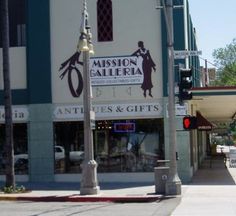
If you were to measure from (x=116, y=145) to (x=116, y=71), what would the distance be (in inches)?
118

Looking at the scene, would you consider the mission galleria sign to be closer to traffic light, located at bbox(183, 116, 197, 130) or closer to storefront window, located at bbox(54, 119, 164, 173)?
storefront window, located at bbox(54, 119, 164, 173)

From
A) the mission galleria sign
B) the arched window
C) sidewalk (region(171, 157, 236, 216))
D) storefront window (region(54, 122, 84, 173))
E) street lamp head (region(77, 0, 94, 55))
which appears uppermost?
the arched window

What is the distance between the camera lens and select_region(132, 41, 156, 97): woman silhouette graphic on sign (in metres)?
23.7

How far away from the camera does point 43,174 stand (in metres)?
24.7

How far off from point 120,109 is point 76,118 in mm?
1894

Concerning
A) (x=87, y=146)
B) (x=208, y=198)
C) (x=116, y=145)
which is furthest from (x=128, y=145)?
(x=208, y=198)

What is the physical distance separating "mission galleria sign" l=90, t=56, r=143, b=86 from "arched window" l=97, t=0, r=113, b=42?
→ 3.08ft

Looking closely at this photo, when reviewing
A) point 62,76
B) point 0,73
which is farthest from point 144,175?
point 0,73

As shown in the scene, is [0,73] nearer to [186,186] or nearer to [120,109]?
[120,109]

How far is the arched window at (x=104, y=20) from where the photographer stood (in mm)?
24281

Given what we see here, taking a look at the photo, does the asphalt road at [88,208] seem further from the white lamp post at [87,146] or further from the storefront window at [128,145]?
the storefront window at [128,145]

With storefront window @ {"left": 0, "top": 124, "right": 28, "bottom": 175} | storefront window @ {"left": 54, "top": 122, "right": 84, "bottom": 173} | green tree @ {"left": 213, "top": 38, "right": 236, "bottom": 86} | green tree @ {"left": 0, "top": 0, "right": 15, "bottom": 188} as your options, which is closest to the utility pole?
green tree @ {"left": 0, "top": 0, "right": 15, "bottom": 188}

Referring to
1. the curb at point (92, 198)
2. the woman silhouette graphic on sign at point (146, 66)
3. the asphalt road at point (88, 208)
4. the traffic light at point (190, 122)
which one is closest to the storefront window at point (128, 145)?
the woman silhouette graphic on sign at point (146, 66)

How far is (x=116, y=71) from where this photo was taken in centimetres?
2406
